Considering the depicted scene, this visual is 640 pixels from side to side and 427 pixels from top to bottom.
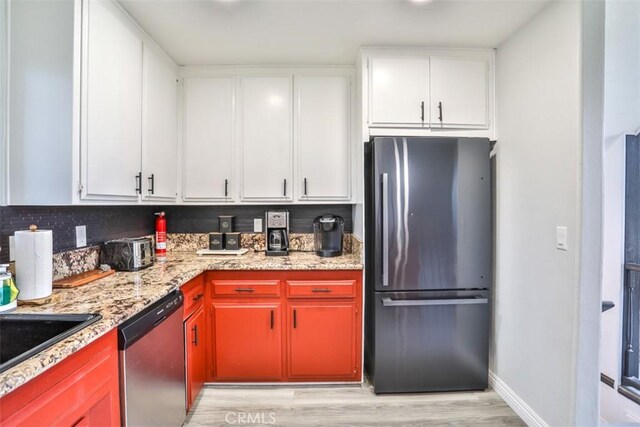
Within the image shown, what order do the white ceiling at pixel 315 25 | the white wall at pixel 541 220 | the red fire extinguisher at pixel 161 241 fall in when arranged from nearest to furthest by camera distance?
the white wall at pixel 541 220
the white ceiling at pixel 315 25
the red fire extinguisher at pixel 161 241

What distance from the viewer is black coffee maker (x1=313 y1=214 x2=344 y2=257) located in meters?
2.23

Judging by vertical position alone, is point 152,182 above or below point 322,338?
above

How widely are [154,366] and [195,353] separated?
54cm

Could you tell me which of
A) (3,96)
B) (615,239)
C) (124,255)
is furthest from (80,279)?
(615,239)

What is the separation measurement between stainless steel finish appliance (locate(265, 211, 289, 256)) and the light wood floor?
993mm

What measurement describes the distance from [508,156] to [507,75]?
1.81 feet

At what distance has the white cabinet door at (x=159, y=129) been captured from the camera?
6.14 ft

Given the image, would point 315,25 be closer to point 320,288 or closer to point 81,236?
point 320,288

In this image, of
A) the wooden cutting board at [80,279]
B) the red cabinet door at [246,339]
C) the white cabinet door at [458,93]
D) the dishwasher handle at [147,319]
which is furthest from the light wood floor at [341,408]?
the white cabinet door at [458,93]

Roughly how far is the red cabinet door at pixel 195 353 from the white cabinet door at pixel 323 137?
3.78ft

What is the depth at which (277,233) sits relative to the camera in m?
2.35

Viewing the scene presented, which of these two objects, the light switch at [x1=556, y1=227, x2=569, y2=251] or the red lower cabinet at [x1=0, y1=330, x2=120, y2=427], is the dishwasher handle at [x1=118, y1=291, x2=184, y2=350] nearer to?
the red lower cabinet at [x1=0, y1=330, x2=120, y2=427]

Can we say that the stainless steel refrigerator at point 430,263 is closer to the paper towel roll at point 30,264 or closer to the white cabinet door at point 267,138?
the white cabinet door at point 267,138

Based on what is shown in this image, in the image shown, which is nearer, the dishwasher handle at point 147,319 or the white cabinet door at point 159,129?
the dishwasher handle at point 147,319
